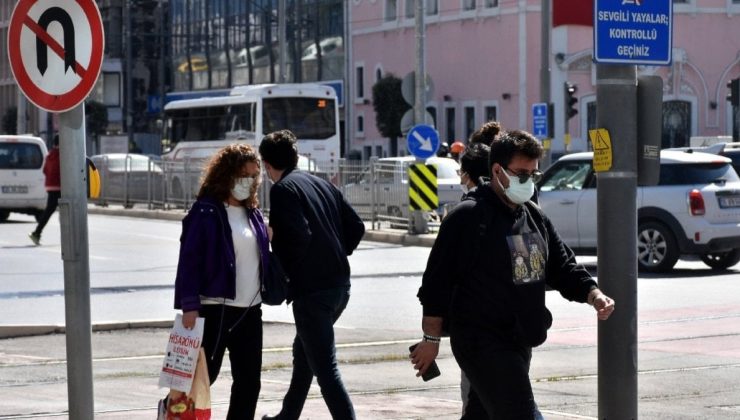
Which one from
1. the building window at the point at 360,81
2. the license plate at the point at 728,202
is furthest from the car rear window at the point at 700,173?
the building window at the point at 360,81

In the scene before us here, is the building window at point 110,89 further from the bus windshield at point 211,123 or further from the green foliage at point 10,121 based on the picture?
the bus windshield at point 211,123

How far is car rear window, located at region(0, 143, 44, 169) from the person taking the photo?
35000 millimetres

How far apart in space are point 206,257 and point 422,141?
2009 cm

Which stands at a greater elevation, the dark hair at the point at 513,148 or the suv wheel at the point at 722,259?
the dark hair at the point at 513,148

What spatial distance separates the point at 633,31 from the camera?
25.3 ft

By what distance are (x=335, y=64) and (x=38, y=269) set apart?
4960 centimetres

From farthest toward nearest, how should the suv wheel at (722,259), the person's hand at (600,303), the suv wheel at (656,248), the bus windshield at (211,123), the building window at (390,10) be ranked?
the building window at (390,10)
the bus windshield at (211,123)
the suv wheel at (722,259)
the suv wheel at (656,248)
the person's hand at (600,303)

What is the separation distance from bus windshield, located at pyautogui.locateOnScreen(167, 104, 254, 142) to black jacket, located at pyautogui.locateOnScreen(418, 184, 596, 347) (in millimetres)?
37688

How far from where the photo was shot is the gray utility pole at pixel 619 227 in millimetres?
7570

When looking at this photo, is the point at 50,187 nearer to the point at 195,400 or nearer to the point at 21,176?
the point at 21,176

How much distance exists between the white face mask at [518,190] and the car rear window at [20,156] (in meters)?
29.7

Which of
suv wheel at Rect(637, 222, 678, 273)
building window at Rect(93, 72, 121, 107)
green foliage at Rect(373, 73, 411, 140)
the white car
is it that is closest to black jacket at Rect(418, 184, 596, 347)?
suv wheel at Rect(637, 222, 678, 273)

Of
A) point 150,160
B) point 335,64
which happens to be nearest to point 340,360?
point 150,160

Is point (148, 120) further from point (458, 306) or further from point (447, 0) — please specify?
point (458, 306)
